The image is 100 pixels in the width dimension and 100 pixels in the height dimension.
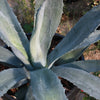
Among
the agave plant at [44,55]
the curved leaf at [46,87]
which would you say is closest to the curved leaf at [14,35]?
the agave plant at [44,55]

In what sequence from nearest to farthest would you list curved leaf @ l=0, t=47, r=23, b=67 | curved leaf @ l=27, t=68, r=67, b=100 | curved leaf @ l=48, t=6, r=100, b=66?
curved leaf @ l=27, t=68, r=67, b=100, curved leaf @ l=48, t=6, r=100, b=66, curved leaf @ l=0, t=47, r=23, b=67

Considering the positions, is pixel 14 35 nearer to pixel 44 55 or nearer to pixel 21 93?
pixel 44 55

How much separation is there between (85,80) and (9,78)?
32 centimetres

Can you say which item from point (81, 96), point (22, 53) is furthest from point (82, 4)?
point (22, 53)

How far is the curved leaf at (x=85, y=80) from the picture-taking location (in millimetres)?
666

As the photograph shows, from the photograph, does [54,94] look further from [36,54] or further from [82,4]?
[82,4]

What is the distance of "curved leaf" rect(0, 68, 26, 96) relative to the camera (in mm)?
645

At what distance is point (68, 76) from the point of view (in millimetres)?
719

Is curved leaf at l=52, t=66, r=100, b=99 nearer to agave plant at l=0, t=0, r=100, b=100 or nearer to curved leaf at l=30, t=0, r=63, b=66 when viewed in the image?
agave plant at l=0, t=0, r=100, b=100

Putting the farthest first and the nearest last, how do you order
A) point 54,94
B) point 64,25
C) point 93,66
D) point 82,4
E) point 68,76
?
1. point 82,4
2. point 64,25
3. point 93,66
4. point 68,76
5. point 54,94

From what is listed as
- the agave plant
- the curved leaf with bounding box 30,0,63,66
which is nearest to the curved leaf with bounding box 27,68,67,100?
the agave plant

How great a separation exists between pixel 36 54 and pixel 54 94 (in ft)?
0.81

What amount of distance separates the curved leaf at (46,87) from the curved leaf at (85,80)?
0.09 metres

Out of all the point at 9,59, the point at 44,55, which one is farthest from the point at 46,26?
the point at 9,59
